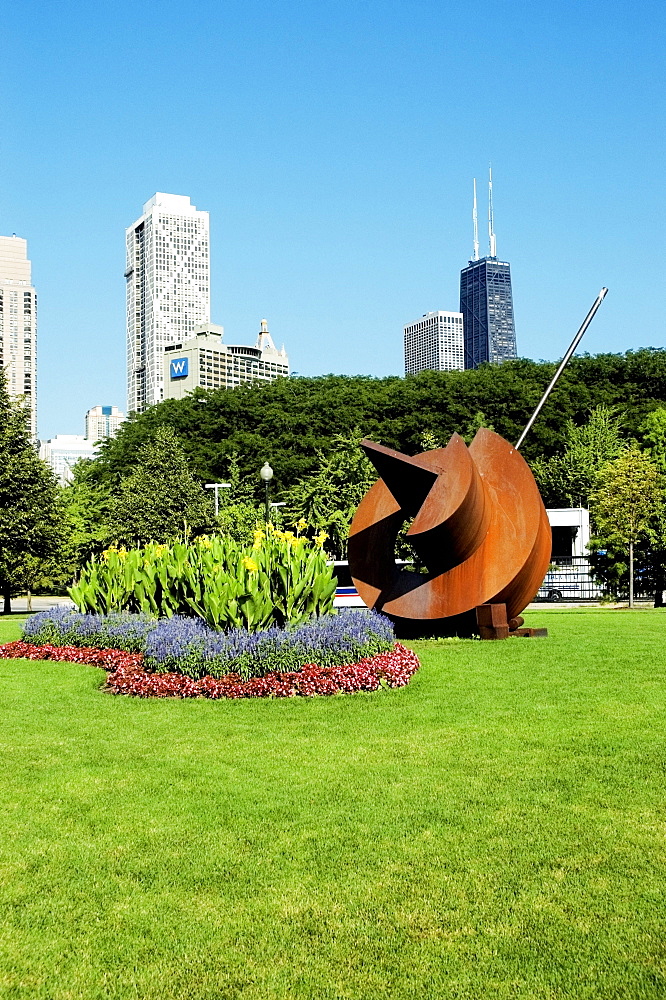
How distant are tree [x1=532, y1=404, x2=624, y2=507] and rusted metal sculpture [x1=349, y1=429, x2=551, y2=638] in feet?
86.8

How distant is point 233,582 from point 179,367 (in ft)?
334

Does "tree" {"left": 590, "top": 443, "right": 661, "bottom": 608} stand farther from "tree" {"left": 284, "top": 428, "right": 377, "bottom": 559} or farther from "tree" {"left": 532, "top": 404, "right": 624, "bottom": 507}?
"tree" {"left": 284, "top": 428, "right": 377, "bottom": 559}

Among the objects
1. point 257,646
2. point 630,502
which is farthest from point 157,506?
point 257,646

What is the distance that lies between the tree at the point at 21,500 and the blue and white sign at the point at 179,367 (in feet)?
275

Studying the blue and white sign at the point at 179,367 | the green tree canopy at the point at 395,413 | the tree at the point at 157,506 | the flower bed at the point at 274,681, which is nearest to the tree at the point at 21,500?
the tree at the point at 157,506

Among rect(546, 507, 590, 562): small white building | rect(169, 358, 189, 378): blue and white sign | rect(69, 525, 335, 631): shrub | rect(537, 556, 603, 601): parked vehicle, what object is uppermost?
rect(169, 358, 189, 378): blue and white sign

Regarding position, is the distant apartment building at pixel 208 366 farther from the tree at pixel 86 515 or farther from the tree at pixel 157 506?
the tree at pixel 157 506

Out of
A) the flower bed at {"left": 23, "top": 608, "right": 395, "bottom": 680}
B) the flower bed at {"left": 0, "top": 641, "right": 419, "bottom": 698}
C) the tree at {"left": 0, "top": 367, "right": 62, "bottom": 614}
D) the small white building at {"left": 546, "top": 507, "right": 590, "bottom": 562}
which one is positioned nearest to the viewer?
the flower bed at {"left": 0, "top": 641, "right": 419, "bottom": 698}

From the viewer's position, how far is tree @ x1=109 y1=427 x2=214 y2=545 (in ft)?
105

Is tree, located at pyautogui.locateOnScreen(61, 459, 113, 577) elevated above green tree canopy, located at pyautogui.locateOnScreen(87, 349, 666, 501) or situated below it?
below

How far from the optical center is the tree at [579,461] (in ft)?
133

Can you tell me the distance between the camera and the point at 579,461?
40844mm

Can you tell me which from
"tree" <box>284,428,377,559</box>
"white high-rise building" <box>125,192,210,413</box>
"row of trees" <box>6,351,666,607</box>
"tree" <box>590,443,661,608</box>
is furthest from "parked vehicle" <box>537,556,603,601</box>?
"white high-rise building" <box>125,192,210,413</box>

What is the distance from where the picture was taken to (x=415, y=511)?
14094mm
